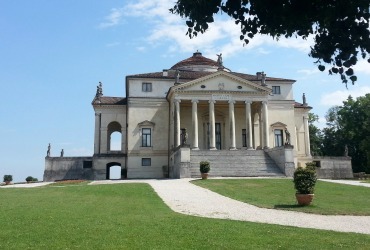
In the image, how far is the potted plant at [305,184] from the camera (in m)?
18.6

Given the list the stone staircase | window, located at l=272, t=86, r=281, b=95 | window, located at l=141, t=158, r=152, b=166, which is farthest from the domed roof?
the stone staircase

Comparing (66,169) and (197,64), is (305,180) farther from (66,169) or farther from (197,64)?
(197,64)

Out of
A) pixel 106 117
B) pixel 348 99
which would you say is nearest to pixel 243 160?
pixel 106 117

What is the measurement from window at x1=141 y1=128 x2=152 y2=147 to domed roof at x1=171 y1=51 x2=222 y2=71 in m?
13.5

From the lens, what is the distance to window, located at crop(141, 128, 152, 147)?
50531 mm

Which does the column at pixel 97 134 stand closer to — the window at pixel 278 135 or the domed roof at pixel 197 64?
the domed roof at pixel 197 64

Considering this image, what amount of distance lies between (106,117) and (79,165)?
735 centimetres

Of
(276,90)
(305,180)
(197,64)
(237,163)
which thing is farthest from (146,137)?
(305,180)

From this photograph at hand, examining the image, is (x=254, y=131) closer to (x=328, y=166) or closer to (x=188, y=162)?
(x=328, y=166)

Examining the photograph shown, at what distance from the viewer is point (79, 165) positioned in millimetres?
50562

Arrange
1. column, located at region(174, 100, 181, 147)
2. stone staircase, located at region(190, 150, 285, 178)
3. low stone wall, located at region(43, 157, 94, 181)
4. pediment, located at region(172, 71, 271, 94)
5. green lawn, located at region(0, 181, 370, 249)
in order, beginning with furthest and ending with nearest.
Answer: low stone wall, located at region(43, 157, 94, 181)
pediment, located at region(172, 71, 271, 94)
column, located at region(174, 100, 181, 147)
stone staircase, located at region(190, 150, 285, 178)
green lawn, located at region(0, 181, 370, 249)

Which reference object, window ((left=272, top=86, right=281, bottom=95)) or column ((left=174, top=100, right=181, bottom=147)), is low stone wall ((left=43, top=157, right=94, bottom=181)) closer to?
column ((left=174, top=100, right=181, bottom=147))

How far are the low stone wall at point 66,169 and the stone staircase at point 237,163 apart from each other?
16.1 metres

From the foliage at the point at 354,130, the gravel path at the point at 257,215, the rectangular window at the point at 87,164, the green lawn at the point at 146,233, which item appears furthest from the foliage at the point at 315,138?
the green lawn at the point at 146,233
